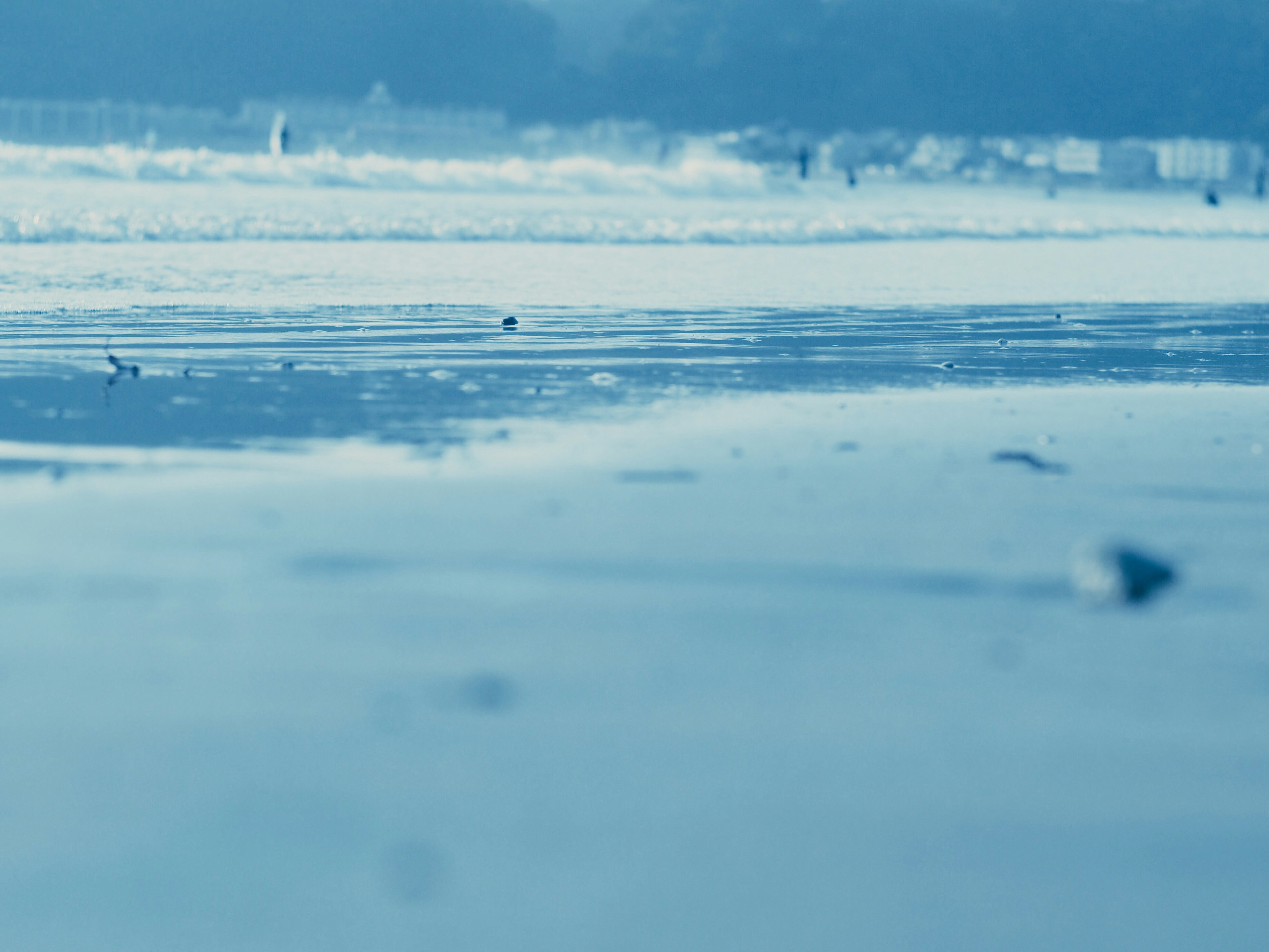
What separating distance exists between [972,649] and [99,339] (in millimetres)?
6298

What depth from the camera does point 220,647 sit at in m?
2.87

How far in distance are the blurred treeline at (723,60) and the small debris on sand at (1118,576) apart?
4063 inches

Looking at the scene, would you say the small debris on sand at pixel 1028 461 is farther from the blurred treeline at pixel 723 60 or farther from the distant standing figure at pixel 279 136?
the blurred treeline at pixel 723 60

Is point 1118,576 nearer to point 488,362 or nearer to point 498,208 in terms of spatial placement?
point 488,362

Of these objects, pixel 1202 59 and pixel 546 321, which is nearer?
pixel 546 321

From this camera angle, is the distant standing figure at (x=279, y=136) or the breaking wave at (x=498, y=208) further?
the distant standing figure at (x=279, y=136)

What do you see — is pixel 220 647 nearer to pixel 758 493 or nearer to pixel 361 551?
pixel 361 551

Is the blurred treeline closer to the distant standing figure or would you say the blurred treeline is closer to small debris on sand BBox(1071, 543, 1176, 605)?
the distant standing figure

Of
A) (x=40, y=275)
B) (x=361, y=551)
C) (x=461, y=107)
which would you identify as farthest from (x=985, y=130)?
(x=361, y=551)

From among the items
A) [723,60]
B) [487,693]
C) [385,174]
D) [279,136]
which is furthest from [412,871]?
[723,60]

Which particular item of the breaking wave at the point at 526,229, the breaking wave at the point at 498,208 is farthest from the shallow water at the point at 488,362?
the breaking wave at the point at 498,208

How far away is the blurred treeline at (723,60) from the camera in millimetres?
110938

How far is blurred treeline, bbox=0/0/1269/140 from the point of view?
111 m

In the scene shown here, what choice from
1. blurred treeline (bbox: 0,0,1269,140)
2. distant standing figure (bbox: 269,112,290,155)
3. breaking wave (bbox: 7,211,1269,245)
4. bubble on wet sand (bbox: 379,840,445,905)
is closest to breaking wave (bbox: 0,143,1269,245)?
breaking wave (bbox: 7,211,1269,245)
